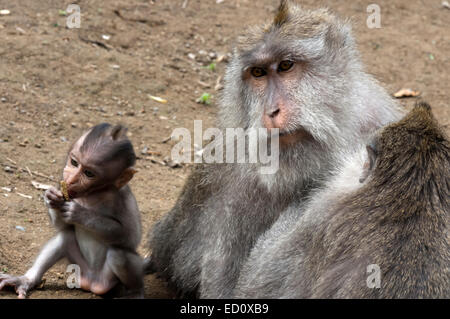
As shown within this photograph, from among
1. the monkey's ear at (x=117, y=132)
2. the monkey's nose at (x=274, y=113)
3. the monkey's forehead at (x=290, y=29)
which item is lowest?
the monkey's ear at (x=117, y=132)

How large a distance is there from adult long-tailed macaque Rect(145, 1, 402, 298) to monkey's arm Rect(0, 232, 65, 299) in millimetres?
1044

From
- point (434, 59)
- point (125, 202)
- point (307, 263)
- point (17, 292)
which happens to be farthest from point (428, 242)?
point (434, 59)

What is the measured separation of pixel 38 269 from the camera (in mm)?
5238

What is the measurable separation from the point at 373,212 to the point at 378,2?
948 centimetres

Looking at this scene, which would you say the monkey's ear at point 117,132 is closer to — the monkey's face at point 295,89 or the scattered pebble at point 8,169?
the monkey's face at point 295,89

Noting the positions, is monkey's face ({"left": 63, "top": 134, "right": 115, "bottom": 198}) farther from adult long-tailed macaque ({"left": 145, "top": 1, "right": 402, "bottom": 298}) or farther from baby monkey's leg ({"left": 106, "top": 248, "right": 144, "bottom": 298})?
adult long-tailed macaque ({"left": 145, "top": 1, "right": 402, "bottom": 298})

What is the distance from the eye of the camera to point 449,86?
10.3 m

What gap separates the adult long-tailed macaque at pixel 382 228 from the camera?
11.9ft

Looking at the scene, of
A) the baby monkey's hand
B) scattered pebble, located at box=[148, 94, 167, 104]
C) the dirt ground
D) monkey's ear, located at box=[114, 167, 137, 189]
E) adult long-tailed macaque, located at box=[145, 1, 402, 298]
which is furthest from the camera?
scattered pebble, located at box=[148, 94, 167, 104]

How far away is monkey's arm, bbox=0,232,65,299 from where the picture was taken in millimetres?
5105

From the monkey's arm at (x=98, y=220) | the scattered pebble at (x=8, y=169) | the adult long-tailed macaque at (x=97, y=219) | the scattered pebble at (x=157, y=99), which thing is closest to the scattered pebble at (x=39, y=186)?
the scattered pebble at (x=8, y=169)

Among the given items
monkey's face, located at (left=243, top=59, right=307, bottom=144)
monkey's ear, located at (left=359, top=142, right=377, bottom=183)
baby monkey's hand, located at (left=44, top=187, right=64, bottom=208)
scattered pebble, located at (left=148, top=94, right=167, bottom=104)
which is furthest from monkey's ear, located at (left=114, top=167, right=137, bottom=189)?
scattered pebble, located at (left=148, top=94, right=167, bottom=104)

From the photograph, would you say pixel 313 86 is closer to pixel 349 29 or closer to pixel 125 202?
pixel 349 29
